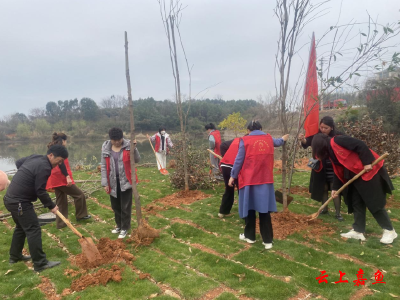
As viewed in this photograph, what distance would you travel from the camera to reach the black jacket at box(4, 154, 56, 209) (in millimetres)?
3445

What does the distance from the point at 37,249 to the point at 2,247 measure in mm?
1350

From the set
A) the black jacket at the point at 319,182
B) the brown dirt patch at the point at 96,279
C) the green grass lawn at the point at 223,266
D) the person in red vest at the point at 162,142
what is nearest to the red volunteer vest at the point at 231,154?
the green grass lawn at the point at 223,266

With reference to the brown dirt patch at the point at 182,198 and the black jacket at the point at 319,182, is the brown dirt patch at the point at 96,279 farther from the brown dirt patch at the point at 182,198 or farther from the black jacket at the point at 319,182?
the black jacket at the point at 319,182

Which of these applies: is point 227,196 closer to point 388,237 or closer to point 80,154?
point 388,237

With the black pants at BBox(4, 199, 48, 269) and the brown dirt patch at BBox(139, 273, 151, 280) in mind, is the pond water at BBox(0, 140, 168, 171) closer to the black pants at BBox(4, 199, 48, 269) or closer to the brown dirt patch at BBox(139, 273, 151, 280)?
the black pants at BBox(4, 199, 48, 269)

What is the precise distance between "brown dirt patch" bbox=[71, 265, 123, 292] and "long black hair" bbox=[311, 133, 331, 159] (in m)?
3.62

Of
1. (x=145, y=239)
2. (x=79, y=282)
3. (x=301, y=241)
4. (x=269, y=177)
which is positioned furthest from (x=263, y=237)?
(x=79, y=282)

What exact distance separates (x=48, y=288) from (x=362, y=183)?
14.1ft

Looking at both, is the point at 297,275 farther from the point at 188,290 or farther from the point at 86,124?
the point at 86,124

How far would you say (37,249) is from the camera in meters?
3.53

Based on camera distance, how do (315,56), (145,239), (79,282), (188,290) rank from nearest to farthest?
(188,290)
(79,282)
(145,239)
(315,56)

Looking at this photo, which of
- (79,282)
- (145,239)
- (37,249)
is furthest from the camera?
(145,239)

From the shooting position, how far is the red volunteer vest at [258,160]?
3713 mm

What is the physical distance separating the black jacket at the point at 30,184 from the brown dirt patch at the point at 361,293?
12.2 ft
